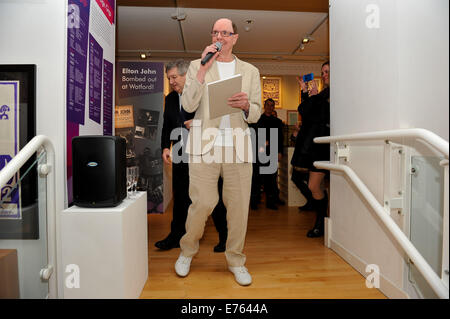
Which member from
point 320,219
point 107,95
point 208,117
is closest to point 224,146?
point 208,117

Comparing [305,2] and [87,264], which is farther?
[305,2]

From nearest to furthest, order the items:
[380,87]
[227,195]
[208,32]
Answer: [380,87] → [227,195] → [208,32]

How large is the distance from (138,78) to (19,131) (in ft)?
8.43

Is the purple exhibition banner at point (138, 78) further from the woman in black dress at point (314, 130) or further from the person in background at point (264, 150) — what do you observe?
the woman in black dress at point (314, 130)

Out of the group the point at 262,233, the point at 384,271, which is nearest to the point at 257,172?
the point at 262,233

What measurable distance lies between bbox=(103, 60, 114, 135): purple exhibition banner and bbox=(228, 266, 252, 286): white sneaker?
138 cm

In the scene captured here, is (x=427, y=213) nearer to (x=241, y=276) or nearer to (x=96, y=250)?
(x=241, y=276)

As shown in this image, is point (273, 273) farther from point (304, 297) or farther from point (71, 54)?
point (71, 54)

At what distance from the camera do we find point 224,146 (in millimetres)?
2025

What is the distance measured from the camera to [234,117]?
2.04 metres

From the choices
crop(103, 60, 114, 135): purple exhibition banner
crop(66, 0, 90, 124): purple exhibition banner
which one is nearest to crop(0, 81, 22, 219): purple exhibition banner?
crop(66, 0, 90, 124): purple exhibition banner

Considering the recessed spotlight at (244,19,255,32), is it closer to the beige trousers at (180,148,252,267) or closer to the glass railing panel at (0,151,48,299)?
the beige trousers at (180,148,252,267)

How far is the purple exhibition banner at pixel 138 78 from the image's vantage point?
413 centimetres

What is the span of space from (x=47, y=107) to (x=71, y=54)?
326 millimetres
